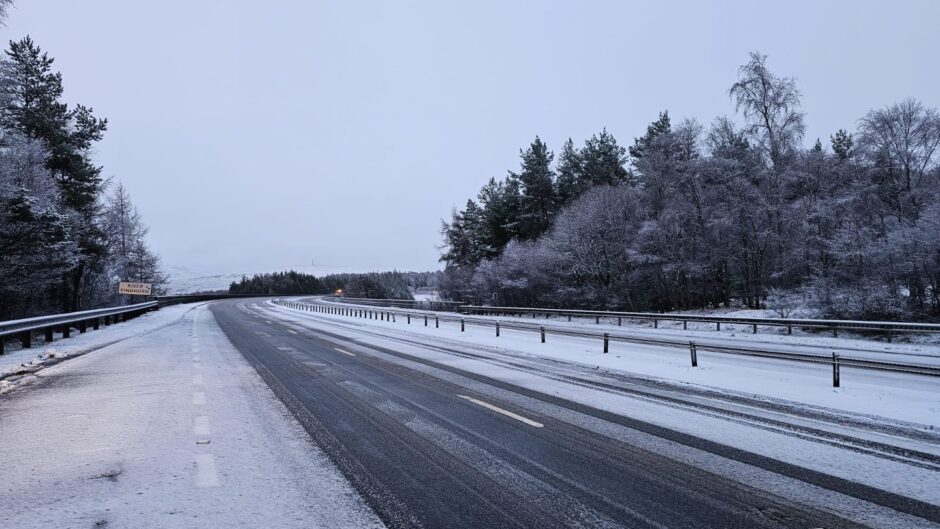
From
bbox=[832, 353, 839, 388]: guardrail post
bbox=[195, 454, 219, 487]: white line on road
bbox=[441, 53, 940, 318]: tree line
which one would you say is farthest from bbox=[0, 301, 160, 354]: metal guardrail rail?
bbox=[441, 53, 940, 318]: tree line

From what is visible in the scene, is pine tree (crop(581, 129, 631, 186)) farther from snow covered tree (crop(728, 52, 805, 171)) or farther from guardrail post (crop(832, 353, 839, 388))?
guardrail post (crop(832, 353, 839, 388))

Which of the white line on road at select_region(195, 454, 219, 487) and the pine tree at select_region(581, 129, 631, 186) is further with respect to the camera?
the pine tree at select_region(581, 129, 631, 186)

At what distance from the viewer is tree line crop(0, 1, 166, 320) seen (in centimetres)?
2050

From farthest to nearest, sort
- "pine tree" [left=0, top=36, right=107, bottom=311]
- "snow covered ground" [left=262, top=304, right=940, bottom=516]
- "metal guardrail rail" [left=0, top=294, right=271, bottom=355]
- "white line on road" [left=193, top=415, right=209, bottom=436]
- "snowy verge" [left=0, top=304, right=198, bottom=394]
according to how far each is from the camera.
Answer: "pine tree" [left=0, top=36, right=107, bottom=311]
"metal guardrail rail" [left=0, top=294, right=271, bottom=355]
"snowy verge" [left=0, top=304, right=198, bottom=394]
"white line on road" [left=193, top=415, right=209, bottom=436]
"snow covered ground" [left=262, top=304, right=940, bottom=516]

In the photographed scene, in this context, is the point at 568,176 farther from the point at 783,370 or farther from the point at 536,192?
the point at 783,370

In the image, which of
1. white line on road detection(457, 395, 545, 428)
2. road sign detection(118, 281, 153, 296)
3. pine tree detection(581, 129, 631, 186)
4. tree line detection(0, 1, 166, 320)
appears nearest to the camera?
white line on road detection(457, 395, 545, 428)

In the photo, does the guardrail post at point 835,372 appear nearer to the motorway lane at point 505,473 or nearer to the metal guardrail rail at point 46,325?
the motorway lane at point 505,473

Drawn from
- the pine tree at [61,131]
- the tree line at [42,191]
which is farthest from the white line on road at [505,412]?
the pine tree at [61,131]

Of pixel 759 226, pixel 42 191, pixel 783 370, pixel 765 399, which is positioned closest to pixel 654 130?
pixel 759 226

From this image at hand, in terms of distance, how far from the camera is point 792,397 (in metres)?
9.37

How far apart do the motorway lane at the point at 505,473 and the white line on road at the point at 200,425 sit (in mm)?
1274

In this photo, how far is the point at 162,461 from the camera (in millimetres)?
5312

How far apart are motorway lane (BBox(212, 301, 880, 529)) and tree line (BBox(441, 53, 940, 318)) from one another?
22.2m

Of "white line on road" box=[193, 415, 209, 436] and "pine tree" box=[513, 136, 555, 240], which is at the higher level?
"pine tree" box=[513, 136, 555, 240]
